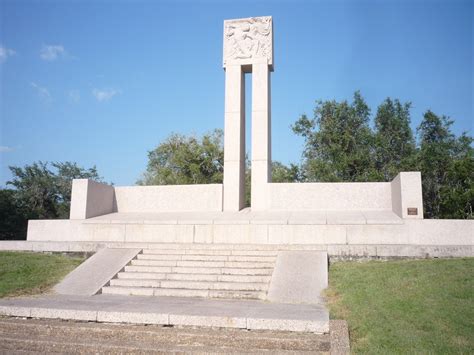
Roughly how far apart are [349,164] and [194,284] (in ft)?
53.1

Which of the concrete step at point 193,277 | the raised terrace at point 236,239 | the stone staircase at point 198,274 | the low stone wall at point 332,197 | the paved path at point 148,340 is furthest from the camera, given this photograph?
the low stone wall at point 332,197

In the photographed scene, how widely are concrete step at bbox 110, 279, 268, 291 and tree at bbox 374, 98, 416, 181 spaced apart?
1530 centimetres

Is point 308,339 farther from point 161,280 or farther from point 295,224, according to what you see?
point 295,224

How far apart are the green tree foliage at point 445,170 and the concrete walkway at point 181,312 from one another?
14.4 meters

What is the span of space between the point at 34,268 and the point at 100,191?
4.19 meters

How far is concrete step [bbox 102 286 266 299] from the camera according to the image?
6996 millimetres

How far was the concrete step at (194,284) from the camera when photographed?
7281 millimetres

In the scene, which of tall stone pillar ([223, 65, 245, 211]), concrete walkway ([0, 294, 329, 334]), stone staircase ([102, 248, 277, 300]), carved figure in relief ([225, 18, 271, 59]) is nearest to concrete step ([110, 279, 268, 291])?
stone staircase ([102, 248, 277, 300])

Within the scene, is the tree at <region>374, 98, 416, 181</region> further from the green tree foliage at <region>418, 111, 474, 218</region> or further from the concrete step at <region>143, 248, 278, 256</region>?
the concrete step at <region>143, 248, 278, 256</region>

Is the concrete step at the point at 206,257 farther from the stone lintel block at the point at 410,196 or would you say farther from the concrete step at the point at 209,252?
the stone lintel block at the point at 410,196

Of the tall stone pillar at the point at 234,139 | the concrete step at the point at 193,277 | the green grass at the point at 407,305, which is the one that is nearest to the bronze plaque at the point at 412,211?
the green grass at the point at 407,305

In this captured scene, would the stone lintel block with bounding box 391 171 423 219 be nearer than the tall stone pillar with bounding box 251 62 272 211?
Yes

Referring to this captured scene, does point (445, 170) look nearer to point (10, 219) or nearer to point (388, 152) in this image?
point (388, 152)

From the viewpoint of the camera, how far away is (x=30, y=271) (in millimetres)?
8609
